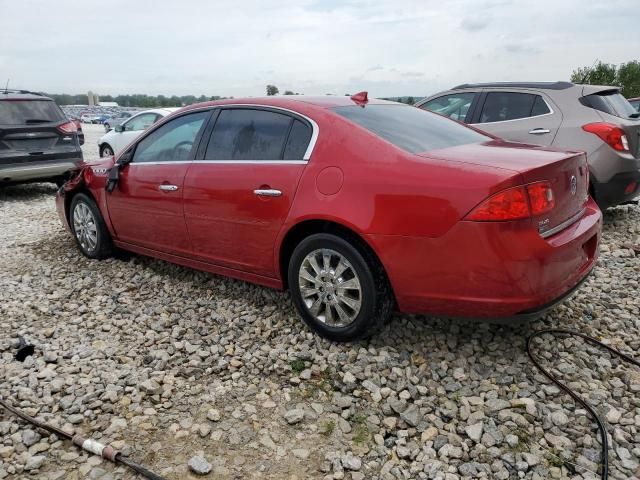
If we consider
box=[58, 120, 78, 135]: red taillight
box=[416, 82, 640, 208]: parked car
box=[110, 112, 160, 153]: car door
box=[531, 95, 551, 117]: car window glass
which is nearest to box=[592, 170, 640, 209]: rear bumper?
box=[416, 82, 640, 208]: parked car

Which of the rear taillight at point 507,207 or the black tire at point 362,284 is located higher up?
the rear taillight at point 507,207

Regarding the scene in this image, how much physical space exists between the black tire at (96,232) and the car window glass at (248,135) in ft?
5.92

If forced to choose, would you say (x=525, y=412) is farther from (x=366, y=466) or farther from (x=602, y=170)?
(x=602, y=170)

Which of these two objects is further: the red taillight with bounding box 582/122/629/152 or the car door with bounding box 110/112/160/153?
the car door with bounding box 110/112/160/153

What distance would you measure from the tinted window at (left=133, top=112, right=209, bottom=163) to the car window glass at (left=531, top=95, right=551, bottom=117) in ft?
12.9

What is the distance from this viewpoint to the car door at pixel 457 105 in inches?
269

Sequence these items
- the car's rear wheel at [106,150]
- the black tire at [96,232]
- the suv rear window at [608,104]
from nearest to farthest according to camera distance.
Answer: the black tire at [96,232] → the suv rear window at [608,104] → the car's rear wheel at [106,150]

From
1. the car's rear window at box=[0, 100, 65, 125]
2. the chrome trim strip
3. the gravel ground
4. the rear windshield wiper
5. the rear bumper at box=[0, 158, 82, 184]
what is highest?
the car's rear window at box=[0, 100, 65, 125]

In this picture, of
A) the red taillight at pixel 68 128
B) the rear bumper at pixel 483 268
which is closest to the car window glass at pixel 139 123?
the red taillight at pixel 68 128

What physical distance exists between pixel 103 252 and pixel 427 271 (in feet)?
11.8

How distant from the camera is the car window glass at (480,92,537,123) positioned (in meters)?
6.30

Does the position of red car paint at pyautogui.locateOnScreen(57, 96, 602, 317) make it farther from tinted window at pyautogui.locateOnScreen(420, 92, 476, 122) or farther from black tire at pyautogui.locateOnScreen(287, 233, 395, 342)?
tinted window at pyautogui.locateOnScreen(420, 92, 476, 122)

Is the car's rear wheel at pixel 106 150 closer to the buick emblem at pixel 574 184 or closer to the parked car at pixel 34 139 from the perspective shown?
the parked car at pixel 34 139

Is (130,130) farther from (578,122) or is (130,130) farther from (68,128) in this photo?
(578,122)
